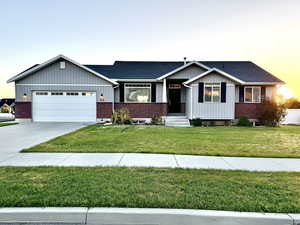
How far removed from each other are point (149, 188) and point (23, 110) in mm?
15977

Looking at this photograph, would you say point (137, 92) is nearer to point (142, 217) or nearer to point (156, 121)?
point (156, 121)

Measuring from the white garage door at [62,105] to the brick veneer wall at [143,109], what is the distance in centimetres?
261

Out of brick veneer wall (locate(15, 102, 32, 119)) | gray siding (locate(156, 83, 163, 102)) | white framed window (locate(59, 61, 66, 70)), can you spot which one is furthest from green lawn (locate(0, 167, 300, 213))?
brick veneer wall (locate(15, 102, 32, 119))

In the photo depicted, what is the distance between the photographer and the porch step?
49.8ft

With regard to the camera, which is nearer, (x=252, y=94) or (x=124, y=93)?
(x=252, y=94)

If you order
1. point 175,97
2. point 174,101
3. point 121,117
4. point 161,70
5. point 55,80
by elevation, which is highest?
point 161,70

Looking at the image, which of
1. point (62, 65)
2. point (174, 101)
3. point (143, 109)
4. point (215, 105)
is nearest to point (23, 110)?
point (62, 65)

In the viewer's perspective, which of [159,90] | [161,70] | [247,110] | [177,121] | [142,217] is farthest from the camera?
[161,70]

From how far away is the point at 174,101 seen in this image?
1778cm

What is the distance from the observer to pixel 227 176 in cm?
423

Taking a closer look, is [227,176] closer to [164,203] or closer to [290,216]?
[290,216]

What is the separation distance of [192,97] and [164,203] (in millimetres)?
12632

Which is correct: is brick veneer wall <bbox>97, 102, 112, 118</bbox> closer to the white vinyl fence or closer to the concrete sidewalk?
the concrete sidewalk

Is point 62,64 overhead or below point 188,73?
overhead
